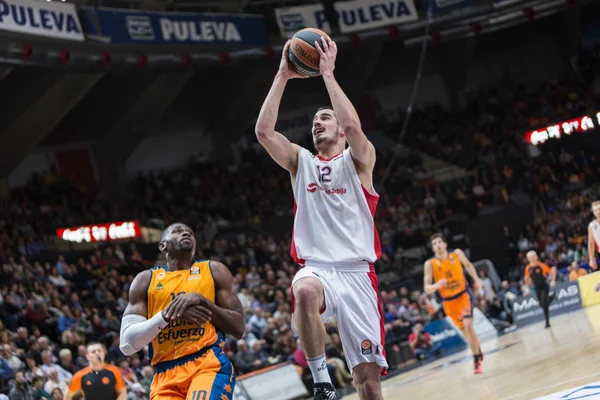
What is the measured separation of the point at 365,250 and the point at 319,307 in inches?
22.7

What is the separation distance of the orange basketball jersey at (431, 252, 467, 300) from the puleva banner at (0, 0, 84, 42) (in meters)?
10.3

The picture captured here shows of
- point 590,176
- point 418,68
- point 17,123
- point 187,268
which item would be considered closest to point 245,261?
point 17,123

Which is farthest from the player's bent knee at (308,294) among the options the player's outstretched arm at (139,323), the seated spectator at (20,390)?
the seated spectator at (20,390)

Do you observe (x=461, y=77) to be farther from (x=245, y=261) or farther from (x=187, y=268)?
(x=187, y=268)

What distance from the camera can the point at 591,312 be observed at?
1808 cm

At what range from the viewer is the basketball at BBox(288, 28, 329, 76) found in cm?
561

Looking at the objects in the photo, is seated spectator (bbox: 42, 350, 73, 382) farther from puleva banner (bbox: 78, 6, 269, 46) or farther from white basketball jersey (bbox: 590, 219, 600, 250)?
puleva banner (bbox: 78, 6, 269, 46)

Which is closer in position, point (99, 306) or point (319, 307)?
point (319, 307)

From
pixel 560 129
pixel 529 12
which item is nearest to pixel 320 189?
pixel 529 12

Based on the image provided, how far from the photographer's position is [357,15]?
25047 millimetres

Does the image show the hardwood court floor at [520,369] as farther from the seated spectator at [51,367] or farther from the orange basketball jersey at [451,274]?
the seated spectator at [51,367]

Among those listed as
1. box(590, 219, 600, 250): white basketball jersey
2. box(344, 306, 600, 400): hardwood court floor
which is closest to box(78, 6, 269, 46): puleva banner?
box(344, 306, 600, 400): hardwood court floor

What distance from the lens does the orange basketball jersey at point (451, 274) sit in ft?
44.0

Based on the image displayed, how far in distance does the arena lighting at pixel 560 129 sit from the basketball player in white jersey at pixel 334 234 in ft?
82.7
